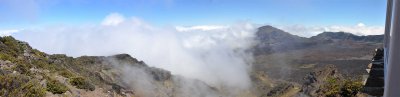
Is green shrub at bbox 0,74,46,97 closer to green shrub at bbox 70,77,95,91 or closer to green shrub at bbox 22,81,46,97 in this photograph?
green shrub at bbox 22,81,46,97

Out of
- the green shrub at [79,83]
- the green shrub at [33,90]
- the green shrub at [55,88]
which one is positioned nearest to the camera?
the green shrub at [33,90]

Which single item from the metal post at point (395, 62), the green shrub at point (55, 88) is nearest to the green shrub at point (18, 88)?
the green shrub at point (55, 88)

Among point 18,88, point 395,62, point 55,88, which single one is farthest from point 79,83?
point 395,62

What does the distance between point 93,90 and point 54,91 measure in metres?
6.16

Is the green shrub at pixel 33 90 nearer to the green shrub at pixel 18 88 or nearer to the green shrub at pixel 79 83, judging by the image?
the green shrub at pixel 18 88

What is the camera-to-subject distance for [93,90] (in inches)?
1044

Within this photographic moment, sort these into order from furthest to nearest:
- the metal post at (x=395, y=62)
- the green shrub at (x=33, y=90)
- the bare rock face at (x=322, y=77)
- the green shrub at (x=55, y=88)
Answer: the bare rock face at (x=322, y=77) → the green shrub at (x=55, y=88) → the green shrub at (x=33, y=90) → the metal post at (x=395, y=62)

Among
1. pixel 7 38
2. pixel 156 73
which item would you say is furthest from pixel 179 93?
pixel 7 38

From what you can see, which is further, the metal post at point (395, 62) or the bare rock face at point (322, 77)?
the bare rock face at point (322, 77)

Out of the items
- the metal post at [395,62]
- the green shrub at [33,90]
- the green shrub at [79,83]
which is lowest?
the green shrub at [79,83]

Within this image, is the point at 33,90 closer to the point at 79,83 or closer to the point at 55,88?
the point at 55,88

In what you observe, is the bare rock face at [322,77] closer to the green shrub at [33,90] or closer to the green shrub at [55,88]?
the green shrub at [55,88]

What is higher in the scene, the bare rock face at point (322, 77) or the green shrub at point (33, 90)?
the green shrub at point (33, 90)

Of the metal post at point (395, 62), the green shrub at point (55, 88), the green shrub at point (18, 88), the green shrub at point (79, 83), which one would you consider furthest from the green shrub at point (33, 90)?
the metal post at point (395, 62)
